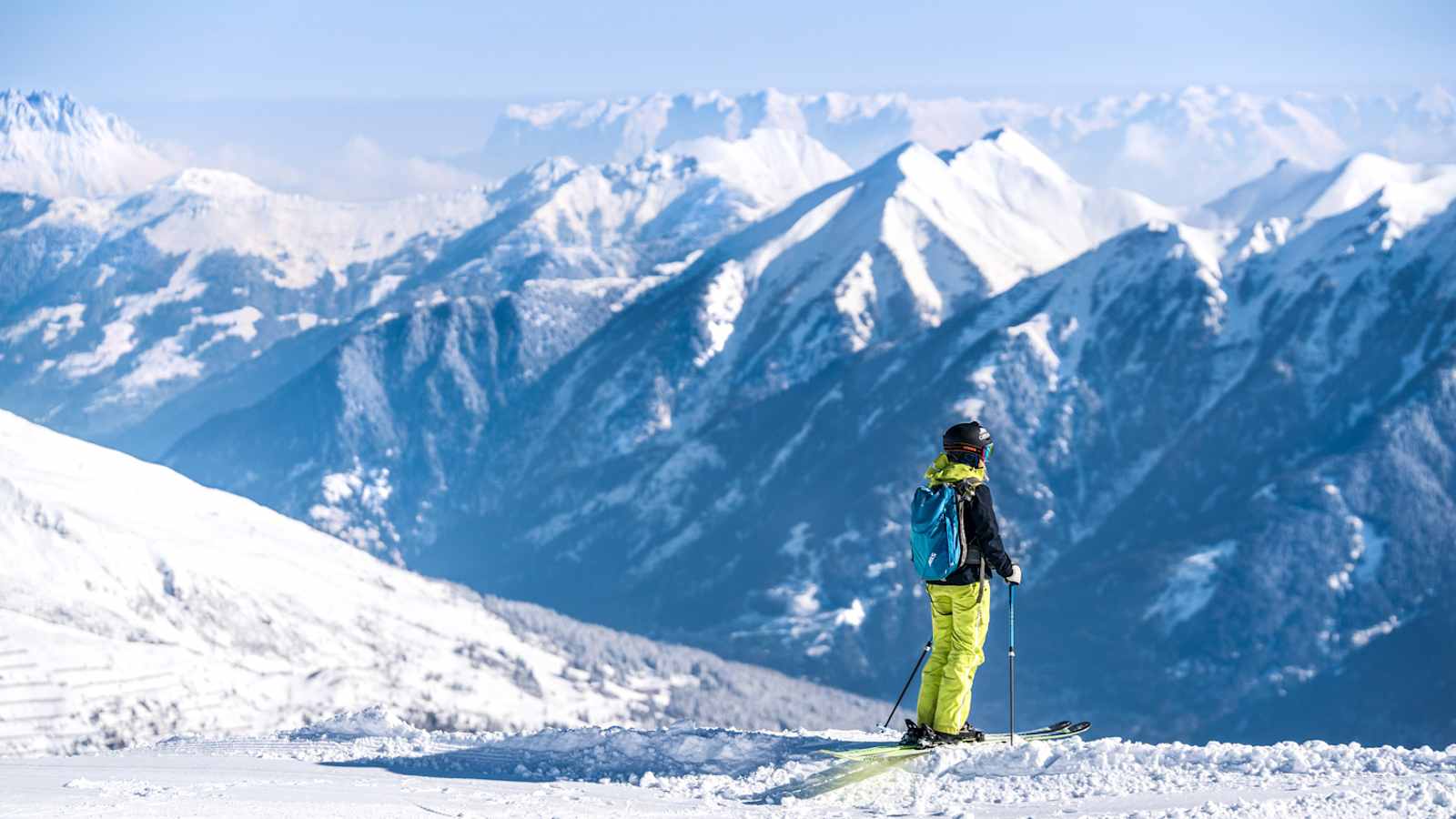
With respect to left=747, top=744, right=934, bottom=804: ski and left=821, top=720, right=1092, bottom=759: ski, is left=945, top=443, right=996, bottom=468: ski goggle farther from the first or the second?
left=747, top=744, right=934, bottom=804: ski

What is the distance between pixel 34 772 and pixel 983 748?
28857 mm

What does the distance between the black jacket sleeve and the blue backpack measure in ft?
1.13

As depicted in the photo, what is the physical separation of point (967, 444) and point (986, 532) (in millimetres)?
2316

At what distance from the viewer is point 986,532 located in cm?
4056

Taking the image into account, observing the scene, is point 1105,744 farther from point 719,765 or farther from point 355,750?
point 355,750

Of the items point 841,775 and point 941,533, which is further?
point 841,775

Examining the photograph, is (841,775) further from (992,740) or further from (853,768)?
(992,740)

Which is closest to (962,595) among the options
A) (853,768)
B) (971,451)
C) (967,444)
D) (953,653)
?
(953,653)

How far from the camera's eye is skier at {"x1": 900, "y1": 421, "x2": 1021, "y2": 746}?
1601 inches

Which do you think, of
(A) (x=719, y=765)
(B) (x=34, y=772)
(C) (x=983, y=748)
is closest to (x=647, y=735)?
(A) (x=719, y=765)

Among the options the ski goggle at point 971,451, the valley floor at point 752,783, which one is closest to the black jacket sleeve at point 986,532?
the ski goggle at point 971,451

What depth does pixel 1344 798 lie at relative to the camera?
3741 centimetres

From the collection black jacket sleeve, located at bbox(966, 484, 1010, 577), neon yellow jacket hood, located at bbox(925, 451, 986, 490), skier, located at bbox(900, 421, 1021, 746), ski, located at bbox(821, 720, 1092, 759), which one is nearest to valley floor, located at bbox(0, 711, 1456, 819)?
ski, located at bbox(821, 720, 1092, 759)

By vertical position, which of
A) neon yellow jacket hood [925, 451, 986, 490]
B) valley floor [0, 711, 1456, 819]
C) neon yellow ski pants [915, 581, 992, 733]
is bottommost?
valley floor [0, 711, 1456, 819]
